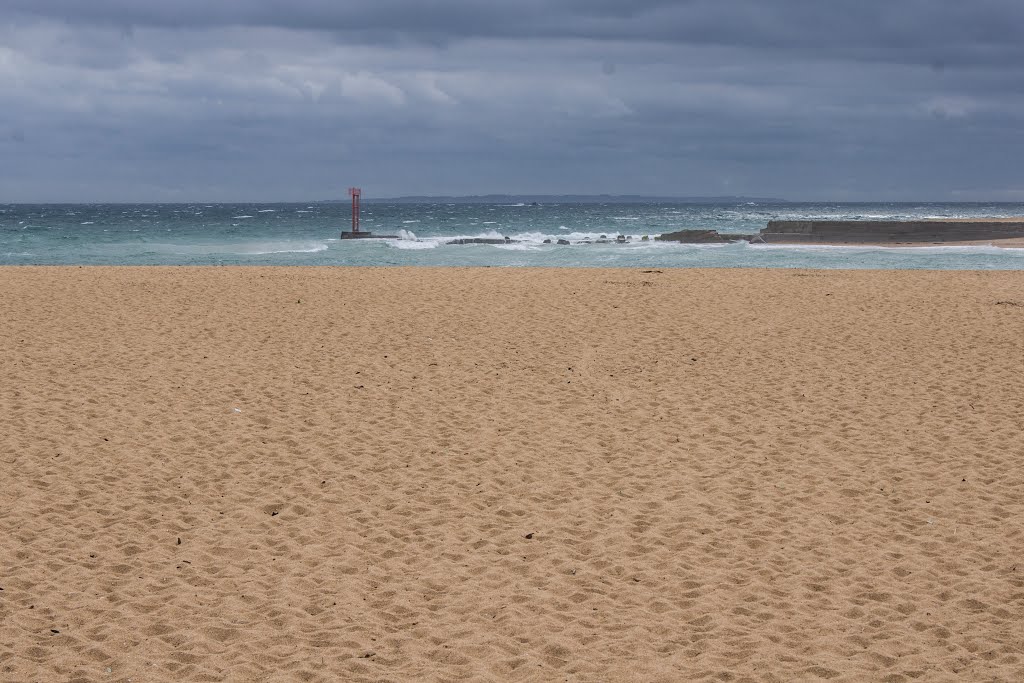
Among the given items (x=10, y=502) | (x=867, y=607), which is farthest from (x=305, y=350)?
(x=867, y=607)

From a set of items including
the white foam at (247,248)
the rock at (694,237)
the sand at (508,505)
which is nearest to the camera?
the sand at (508,505)

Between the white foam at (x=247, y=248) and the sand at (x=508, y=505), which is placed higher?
the white foam at (x=247, y=248)

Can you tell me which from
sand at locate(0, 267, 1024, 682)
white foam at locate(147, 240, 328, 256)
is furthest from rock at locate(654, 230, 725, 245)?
sand at locate(0, 267, 1024, 682)

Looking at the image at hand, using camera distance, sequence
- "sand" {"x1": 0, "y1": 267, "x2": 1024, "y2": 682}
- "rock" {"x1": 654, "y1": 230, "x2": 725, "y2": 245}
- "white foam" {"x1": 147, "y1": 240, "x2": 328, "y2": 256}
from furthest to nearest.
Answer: "rock" {"x1": 654, "y1": 230, "x2": 725, "y2": 245} < "white foam" {"x1": 147, "y1": 240, "x2": 328, "y2": 256} < "sand" {"x1": 0, "y1": 267, "x2": 1024, "y2": 682}

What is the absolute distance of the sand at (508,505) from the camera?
507cm

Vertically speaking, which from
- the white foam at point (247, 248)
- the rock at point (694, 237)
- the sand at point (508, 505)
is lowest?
the sand at point (508, 505)

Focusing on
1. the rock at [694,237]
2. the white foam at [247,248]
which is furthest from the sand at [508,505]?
the rock at [694,237]

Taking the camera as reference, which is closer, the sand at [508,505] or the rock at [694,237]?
the sand at [508,505]

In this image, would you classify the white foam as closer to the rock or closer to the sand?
the rock

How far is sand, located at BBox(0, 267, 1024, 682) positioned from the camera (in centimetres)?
507

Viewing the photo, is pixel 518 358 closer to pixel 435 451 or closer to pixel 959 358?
pixel 435 451

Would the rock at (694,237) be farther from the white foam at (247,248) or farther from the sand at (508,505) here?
the sand at (508,505)

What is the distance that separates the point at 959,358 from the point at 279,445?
10344mm

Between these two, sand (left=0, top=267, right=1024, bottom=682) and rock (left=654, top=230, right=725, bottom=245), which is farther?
rock (left=654, top=230, right=725, bottom=245)
